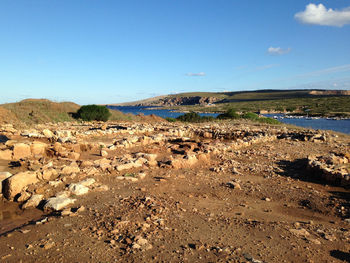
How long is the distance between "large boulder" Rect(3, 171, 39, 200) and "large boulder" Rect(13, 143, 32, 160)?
2.45 metres

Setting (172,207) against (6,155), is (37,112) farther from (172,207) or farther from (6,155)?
(172,207)

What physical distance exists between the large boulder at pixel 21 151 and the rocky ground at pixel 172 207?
3cm

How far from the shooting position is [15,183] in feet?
18.5

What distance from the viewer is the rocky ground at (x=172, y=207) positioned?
347cm

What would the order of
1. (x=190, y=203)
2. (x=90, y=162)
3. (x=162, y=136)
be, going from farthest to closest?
1. (x=162, y=136)
2. (x=90, y=162)
3. (x=190, y=203)

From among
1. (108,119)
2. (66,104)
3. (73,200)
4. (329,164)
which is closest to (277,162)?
(329,164)

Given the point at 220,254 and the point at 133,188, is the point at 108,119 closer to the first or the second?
the point at 133,188

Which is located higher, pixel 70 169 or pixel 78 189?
pixel 70 169

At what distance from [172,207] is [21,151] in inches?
234

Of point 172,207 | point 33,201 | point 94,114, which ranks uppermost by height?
point 94,114

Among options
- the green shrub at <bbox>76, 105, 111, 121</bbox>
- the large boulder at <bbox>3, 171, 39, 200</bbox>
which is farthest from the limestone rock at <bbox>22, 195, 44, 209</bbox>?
the green shrub at <bbox>76, 105, 111, 121</bbox>

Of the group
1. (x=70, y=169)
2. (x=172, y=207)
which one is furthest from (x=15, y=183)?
(x=172, y=207)

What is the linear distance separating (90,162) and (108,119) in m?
17.3

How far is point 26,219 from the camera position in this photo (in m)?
4.63
